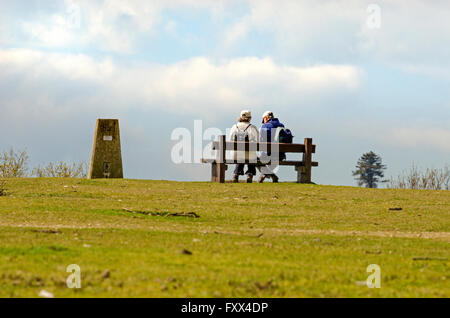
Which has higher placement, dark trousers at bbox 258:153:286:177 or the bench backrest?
the bench backrest

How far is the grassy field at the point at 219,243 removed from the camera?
841 centimetres

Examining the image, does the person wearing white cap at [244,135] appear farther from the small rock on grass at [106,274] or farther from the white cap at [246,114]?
the small rock on grass at [106,274]

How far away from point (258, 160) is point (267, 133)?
131 centimetres

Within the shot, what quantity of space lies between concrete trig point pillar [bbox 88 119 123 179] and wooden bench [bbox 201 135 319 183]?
4.17 meters

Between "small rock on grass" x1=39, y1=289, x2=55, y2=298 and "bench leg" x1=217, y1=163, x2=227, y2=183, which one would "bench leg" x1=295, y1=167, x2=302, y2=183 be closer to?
"bench leg" x1=217, y1=163, x2=227, y2=183

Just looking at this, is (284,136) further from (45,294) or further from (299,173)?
(45,294)

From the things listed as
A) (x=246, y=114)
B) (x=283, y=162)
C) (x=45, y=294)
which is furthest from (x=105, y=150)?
(x=45, y=294)

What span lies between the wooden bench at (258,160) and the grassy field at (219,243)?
3227mm

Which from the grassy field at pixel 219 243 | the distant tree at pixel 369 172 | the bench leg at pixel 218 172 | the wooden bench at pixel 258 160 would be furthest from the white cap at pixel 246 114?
the distant tree at pixel 369 172

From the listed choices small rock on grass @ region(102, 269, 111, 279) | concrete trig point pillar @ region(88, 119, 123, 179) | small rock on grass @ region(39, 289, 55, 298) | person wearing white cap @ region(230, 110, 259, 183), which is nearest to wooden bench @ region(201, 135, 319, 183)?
person wearing white cap @ region(230, 110, 259, 183)

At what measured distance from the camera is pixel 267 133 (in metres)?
27.9

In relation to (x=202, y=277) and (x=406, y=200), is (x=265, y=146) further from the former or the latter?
(x=202, y=277)

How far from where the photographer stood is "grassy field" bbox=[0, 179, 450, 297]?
841 cm
